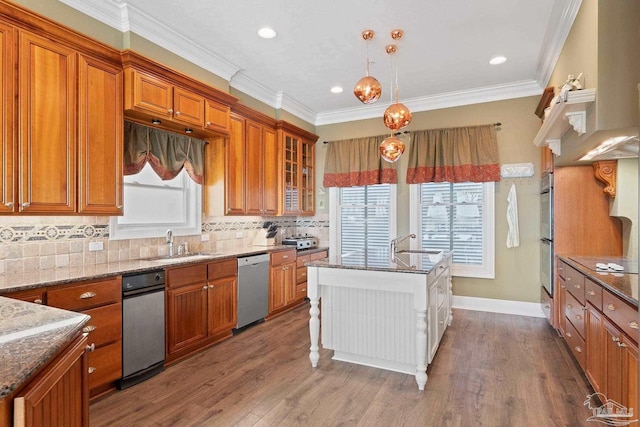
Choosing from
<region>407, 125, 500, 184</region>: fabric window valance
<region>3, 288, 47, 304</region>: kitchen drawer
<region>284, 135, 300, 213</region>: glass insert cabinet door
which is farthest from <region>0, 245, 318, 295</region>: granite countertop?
<region>407, 125, 500, 184</region>: fabric window valance

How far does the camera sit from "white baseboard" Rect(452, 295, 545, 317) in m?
4.54

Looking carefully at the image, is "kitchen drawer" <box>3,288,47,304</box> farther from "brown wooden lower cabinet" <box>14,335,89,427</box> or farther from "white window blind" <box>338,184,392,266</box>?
"white window blind" <box>338,184,392,266</box>

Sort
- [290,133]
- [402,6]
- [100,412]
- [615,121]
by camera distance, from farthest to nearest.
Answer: [290,133] → [402,6] → [100,412] → [615,121]

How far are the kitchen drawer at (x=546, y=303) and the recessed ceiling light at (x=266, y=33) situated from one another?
406cm

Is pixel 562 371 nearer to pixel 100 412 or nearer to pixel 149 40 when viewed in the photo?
pixel 100 412

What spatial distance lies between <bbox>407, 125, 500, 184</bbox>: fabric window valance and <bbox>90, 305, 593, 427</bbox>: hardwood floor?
2.26 m

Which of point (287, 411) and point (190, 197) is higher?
point (190, 197)

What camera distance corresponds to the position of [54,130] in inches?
98.0

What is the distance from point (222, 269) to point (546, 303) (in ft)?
12.4

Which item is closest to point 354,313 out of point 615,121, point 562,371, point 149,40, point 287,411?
point 287,411

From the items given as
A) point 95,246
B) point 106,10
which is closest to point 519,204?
point 95,246

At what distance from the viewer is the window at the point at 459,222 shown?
4.80 metres

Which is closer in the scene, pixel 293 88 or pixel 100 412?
pixel 100 412

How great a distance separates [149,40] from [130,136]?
90 cm
